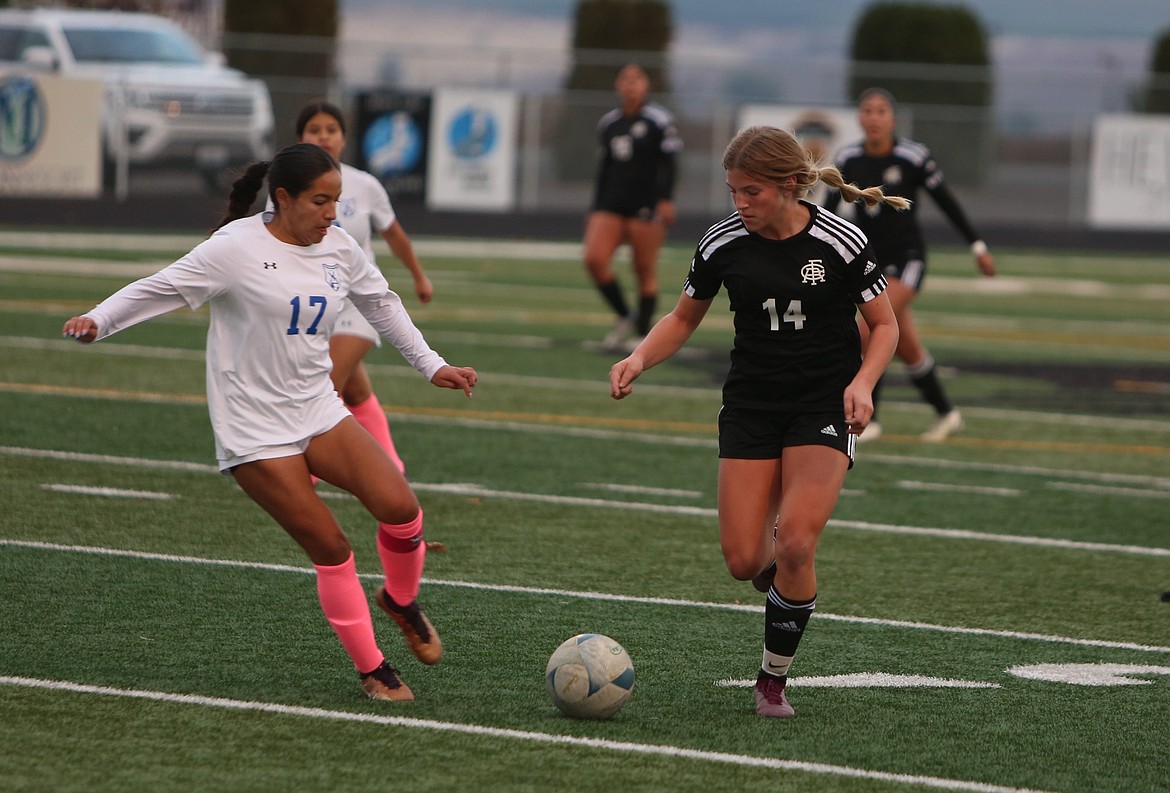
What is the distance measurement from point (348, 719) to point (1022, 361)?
12.4m

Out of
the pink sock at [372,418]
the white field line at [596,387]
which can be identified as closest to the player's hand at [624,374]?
the pink sock at [372,418]

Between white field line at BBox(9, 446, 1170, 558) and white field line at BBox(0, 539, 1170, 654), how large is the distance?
5.84 feet

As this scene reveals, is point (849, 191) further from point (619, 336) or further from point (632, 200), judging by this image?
point (619, 336)

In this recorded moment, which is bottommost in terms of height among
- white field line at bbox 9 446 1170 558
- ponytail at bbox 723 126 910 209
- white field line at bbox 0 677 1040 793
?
white field line at bbox 9 446 1170 558

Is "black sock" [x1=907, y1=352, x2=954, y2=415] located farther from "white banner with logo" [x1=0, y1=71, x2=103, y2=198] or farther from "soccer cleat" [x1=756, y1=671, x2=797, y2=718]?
"white banner with logo" [x1=0, y1=71, x2=103, y2=198]

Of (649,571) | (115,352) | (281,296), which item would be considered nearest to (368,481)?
(281,296)

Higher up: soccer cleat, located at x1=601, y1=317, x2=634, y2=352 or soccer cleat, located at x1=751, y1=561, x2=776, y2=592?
soccer cleat, located at x1=751, y1=561, x2=776, y2=592

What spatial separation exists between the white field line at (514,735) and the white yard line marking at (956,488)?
5270 millimetres

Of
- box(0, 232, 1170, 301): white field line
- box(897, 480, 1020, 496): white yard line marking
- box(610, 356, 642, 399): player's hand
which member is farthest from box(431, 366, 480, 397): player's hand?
box(0, 232, 1170, 301): white field line

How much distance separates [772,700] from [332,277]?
Result: 1.93 meters

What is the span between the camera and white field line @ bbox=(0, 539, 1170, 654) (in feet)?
23.3

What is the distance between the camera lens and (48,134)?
26047 mm

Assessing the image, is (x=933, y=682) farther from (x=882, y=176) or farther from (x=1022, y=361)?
(x=1022, y=361)

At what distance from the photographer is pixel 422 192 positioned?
30234mm
